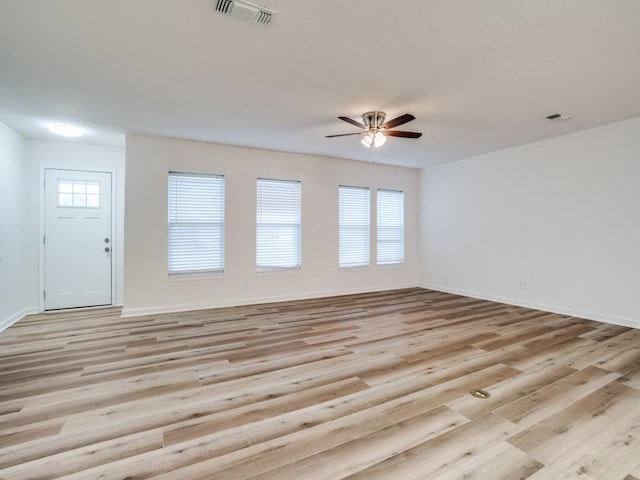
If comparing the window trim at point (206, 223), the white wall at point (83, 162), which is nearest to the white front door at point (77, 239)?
the white wall at point (83, 162)

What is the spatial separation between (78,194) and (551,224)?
7560 millimetres

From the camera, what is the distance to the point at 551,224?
4723 millimetres

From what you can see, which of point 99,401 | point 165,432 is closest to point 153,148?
point 99,401

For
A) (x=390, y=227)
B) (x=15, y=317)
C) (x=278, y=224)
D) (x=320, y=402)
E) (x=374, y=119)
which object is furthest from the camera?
(x=390, y=227)

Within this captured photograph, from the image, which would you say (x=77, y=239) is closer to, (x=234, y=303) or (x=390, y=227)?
(x=234, y=303)

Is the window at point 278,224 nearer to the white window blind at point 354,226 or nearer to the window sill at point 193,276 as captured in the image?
the window sill at point 193,276

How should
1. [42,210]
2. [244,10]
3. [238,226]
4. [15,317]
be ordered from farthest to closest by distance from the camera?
[238,226]
[42,210]
[15,317]
[244,10]

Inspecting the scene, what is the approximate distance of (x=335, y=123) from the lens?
4070 millimetres

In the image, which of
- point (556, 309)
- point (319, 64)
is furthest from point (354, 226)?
point (319, 64)

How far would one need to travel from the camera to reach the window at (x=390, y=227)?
660 centimetres

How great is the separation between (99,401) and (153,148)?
3.64 metres

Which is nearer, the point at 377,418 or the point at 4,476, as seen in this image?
the point at 4,476

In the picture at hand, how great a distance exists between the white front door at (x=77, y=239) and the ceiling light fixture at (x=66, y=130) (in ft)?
2.75

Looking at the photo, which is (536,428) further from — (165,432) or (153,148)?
(153,148)
